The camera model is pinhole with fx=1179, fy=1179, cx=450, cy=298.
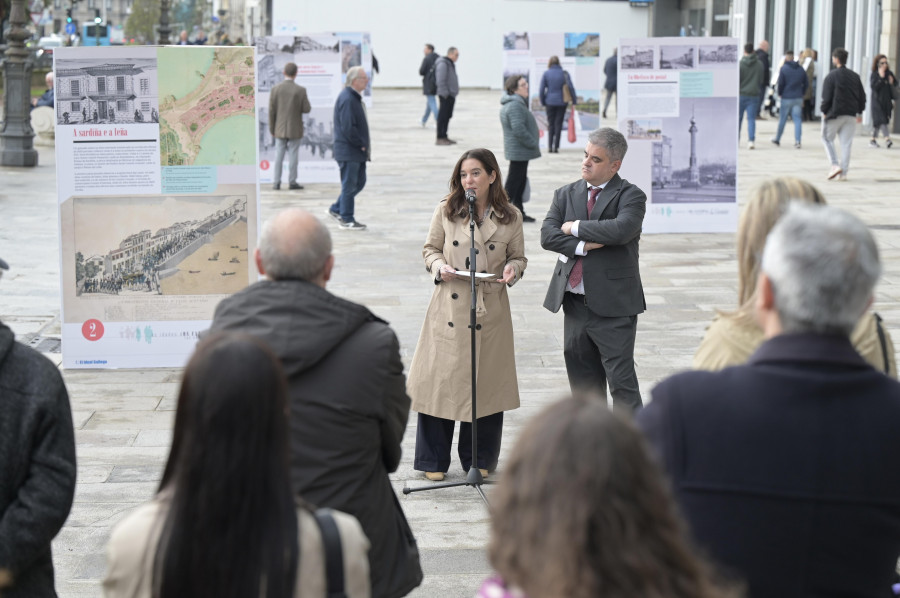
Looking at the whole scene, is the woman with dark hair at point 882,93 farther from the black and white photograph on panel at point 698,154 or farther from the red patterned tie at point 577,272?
the red patterned tie at point 577,272

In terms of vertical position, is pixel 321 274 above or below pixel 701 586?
above

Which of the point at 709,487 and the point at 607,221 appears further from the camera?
the point at 607,221

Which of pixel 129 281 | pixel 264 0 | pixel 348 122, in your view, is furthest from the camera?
pixel 264 0

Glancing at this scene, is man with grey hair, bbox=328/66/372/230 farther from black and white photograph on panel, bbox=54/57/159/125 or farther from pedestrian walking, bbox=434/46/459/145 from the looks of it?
pedestrian walking, bbox=434/46/459/145

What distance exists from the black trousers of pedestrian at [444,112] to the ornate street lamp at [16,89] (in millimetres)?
8629

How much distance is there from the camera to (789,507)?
2314mm

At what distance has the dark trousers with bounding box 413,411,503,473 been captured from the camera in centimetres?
626

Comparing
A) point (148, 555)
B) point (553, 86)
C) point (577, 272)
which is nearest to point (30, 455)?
point (148, 555)

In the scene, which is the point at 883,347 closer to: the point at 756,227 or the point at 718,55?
the point at 756,227

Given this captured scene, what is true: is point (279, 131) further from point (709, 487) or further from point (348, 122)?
point (709, 487)

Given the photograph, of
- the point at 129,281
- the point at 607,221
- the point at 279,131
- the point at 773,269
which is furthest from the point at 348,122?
the point at 773,269

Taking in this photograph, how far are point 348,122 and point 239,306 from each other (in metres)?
11.8

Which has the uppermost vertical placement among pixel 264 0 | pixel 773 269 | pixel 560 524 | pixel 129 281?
pixel 264 0

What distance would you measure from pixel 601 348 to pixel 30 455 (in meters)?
3.83
